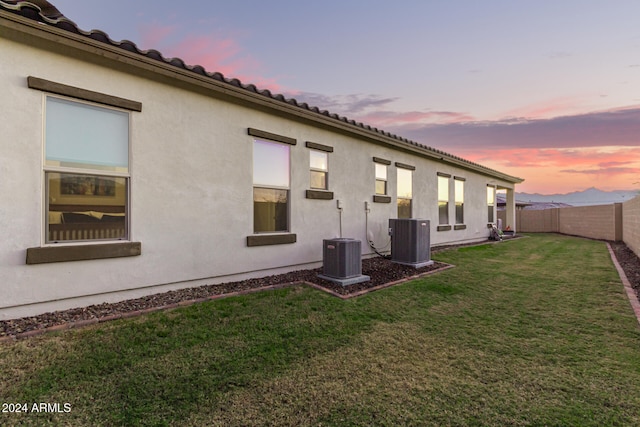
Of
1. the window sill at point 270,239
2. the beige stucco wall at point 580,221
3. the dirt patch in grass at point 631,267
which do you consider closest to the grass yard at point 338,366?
the window sill at point 270,239

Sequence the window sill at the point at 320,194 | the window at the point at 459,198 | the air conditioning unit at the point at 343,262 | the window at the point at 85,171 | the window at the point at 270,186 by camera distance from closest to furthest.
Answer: the window at the point at 85,171 → the air conditioning unit at the point at 343,262 → the window at the point at 270,186 → the window sill at the point at 320,194 → the window at the point at 459,198

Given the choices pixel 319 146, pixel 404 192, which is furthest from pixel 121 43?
pixel 404 192

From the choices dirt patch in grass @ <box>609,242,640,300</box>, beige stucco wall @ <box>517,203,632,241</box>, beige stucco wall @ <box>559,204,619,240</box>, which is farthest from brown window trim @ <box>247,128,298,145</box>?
beige stucco wall @ <box>559,204,619,240</box>

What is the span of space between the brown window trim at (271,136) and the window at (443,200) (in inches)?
305

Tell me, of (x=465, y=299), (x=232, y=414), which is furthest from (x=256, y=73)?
(x=232, y=414)

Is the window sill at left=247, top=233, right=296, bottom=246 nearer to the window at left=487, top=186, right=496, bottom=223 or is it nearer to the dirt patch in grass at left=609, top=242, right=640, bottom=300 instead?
the dirt patch in grass at left=609, top=242, right=640, bottom=300

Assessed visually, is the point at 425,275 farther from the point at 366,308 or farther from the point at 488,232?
the point at 488,232

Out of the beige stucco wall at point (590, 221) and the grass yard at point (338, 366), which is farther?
the beige stucco wall at point (590, 221)

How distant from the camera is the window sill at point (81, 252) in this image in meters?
3.53

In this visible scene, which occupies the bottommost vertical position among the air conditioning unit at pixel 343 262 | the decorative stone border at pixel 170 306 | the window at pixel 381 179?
the decorative stone border at pixel 170 306

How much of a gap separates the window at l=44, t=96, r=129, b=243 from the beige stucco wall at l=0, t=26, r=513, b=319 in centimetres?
12

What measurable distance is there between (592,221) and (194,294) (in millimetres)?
22268

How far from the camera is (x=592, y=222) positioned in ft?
55.6

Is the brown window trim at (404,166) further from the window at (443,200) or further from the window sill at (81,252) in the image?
the window sill at (81,252)
